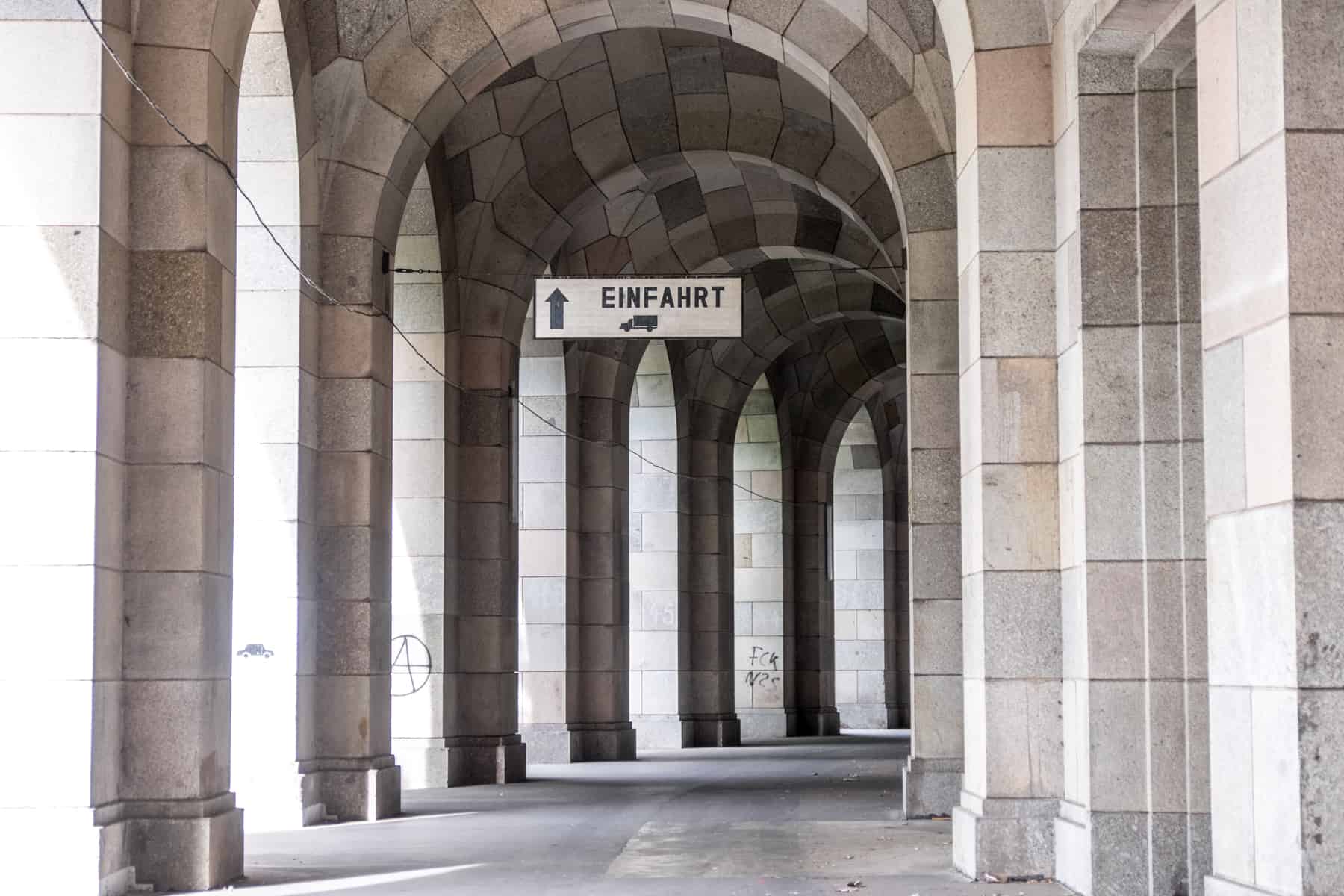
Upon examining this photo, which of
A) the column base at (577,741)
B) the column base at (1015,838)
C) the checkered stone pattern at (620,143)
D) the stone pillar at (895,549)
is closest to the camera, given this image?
the column base at (1015,838)

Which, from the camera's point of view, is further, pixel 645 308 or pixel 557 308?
pixel 557 308

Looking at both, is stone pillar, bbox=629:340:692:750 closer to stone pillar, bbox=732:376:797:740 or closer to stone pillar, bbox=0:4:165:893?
stone pillar, bbox=732:376:797:740

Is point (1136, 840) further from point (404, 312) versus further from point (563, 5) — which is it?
point (404, 312)

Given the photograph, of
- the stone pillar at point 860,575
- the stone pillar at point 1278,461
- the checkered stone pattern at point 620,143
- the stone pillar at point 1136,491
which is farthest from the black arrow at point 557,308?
the stone pillar at point 860,575

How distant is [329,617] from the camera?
15.0m

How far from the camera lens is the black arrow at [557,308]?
15.1 meters

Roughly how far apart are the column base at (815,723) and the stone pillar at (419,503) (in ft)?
53.5

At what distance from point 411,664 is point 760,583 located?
1677 cm

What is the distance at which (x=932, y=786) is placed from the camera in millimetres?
15148

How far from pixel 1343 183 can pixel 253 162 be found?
10323 mm

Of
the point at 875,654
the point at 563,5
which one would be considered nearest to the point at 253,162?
the point at 563,5

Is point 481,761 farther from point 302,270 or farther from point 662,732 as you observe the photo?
point 662,732

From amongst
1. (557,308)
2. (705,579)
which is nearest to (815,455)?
(705,579)

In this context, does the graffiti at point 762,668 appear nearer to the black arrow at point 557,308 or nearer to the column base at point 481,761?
the column base at point 481,761
